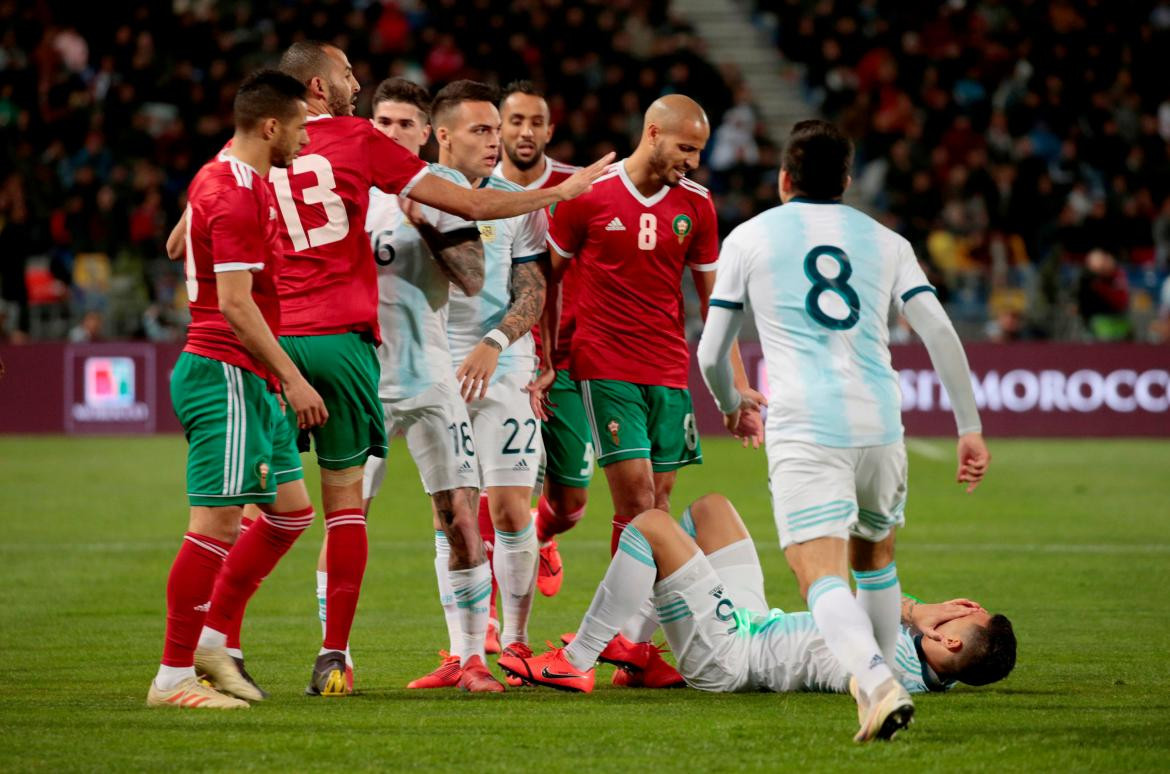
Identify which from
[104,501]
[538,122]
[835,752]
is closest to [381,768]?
[835,752]

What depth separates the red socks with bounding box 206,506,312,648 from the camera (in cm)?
636

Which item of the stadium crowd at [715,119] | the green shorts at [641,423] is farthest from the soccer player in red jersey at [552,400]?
the stadium crowd at [715,119]

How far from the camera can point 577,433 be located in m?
7.94

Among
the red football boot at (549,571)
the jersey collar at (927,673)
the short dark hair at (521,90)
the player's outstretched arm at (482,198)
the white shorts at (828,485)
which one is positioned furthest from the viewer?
the red football boot at (549,571)

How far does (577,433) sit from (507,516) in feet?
2.20

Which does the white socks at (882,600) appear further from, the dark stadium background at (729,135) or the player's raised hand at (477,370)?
the dark stadium background at (729,135)

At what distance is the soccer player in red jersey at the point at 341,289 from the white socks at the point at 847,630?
74.1 inches

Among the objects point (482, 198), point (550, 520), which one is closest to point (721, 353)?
point (482, 198)

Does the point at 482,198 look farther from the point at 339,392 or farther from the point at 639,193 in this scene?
the point at 639,193

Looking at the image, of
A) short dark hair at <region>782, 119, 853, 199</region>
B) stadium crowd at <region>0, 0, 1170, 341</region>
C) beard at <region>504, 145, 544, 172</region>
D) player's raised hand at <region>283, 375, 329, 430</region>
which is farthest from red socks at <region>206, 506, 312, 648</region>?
stadium crowd at <region>0, 0, 1170, 341</region>

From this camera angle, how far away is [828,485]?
5551mm

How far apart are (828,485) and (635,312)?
220 cm

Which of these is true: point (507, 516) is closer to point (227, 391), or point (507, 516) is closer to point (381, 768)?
point (227, 391)

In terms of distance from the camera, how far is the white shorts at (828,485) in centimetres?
554
